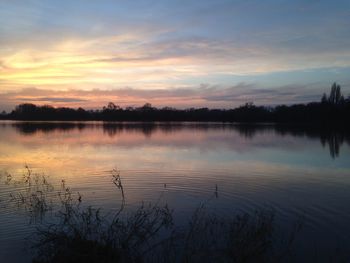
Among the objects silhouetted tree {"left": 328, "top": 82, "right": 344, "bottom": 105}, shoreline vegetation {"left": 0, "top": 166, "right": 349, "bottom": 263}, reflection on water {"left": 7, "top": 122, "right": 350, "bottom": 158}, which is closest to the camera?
→ shoreline vegetation {"left": 0, "top": 166, "right": 349, "bottom": 263}

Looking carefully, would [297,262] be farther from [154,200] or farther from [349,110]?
[349,110]

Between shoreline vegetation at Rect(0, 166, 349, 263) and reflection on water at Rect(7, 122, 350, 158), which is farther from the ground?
reflection on water at Rect(7, 122, 350, 158)

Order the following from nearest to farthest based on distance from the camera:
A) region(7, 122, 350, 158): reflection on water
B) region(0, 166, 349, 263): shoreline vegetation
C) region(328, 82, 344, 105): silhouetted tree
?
region(0, 166, 349, 263): shoreline vegetation < region(7, 122, 350, 158): reflection on water < region(328, 82, 344, 105): silhouetted tree

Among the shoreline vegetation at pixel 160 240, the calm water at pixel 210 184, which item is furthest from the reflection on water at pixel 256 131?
the shoreline vegetation at pixel 160 240

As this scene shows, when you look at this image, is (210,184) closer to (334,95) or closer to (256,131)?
A: (256,131)

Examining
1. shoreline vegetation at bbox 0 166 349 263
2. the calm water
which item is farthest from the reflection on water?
shoreline vegetation at bbox 0 166 349 263

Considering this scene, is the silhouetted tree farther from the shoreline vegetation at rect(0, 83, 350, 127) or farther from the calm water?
the calm water

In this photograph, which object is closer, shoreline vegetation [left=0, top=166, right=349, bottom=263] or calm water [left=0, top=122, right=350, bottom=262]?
shoreline vegetation [left=0, top=166, right=349, bottom=263]

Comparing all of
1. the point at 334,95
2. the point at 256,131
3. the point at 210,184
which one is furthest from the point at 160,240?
the point at 334,95

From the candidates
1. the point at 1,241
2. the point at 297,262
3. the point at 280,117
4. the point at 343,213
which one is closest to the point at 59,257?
the point at 1,241

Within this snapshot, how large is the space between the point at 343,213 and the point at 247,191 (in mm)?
3634

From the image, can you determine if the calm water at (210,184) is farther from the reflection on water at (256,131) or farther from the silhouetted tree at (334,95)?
the silhouetted tree at (334,95)

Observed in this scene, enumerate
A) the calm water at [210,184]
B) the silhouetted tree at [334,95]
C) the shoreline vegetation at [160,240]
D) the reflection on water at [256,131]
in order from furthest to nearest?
the silhouetted tree at [334,95], the reflection on water at [256,131], the calm water at [210,184], the shoreline vegetation at [160,240]

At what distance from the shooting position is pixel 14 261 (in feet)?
24.7
